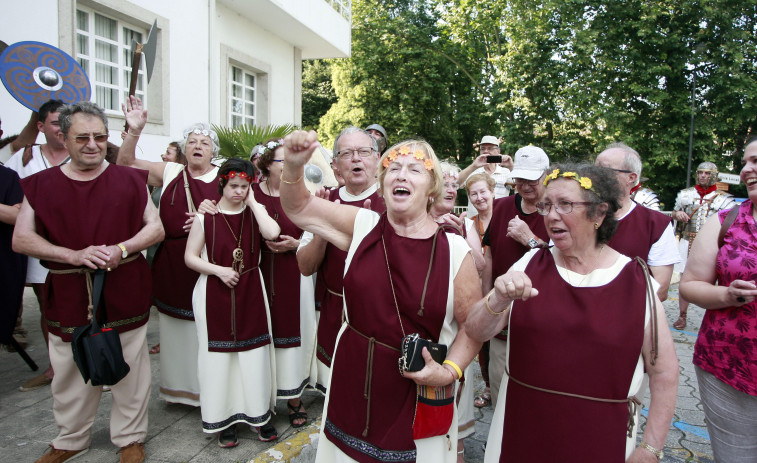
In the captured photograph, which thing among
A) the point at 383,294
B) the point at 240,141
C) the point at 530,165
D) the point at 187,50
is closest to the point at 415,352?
the point at 383,294

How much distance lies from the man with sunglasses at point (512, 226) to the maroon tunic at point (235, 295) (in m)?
1.72

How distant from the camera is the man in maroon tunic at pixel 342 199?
3.46 m

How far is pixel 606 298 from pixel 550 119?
2166cm

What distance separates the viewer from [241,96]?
41.5 ft

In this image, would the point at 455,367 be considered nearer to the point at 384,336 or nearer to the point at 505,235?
the point at 384,336

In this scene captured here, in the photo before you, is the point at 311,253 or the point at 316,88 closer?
the point at 311,253

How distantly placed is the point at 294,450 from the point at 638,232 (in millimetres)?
2688

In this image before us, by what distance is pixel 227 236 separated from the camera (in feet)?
12.4

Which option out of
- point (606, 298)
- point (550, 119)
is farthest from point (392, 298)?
point (550, 119)

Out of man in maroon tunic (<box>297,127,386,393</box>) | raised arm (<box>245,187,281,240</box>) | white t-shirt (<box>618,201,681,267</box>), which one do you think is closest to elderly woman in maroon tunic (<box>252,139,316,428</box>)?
raised arm (<box>245,187,281,240</box>)

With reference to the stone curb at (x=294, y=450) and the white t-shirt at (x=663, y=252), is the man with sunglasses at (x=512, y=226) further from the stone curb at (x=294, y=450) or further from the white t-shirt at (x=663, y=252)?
the stone curb at (x=294, y=450)

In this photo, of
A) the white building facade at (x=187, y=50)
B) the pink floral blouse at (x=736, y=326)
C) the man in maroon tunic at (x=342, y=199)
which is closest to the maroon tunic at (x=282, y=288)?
the man in maroon tunic at (x=342, y=199)

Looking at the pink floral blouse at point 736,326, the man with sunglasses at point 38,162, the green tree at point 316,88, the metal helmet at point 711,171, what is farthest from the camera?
the green tree at point 316,88

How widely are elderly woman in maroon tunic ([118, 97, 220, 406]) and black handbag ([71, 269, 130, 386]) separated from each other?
1.06m
